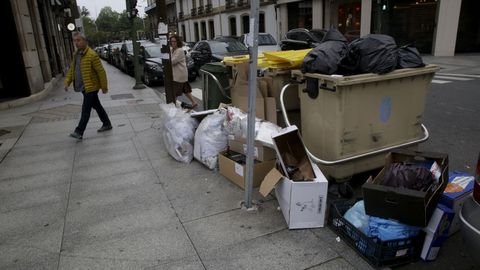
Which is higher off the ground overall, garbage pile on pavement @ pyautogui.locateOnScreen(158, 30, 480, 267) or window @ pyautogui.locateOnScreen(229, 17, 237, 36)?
window @ pyautogui.locateOnScreen(229, 17, 237, 36)

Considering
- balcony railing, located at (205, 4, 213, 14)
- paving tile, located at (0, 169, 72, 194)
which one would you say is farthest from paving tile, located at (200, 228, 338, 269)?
balcony railing, located at (205, 4, 213, 14)

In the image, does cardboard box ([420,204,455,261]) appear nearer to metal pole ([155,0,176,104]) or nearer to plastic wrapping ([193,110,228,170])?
plastic wrapping ([193,110,228,170])

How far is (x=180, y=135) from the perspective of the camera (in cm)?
505

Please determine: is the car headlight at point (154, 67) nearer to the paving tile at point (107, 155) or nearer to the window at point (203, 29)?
the paving tile at point (107, 155)

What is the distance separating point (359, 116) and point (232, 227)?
1621 mm

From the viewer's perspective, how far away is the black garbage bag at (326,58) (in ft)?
11.9

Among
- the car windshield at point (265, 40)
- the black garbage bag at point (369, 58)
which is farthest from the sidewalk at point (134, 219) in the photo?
the car windshield at point (265, 40)

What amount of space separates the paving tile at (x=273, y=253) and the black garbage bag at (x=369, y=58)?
166 cm

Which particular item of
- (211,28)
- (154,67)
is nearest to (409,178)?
(154,67)

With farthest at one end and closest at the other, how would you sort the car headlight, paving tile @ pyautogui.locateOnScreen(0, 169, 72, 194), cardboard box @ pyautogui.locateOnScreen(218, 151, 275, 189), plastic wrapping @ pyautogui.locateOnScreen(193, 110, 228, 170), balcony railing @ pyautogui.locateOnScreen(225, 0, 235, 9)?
balcony railing @ pyautogui.locateOnScreen(225, 0, 235, 9), the car headlight, plastic wrapping @ pyautogui.locateOnScreen(193, 110, 228, 170), paving tile @ pyautogui.locateOnScreen(0, 169, 72, 194), cardboard box @ pyautogui.locateOnScreen(218, 151, 275, 189)

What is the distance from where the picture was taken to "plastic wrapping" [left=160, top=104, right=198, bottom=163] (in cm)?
503

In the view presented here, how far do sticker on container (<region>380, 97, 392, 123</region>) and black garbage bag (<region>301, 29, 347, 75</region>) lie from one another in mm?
627

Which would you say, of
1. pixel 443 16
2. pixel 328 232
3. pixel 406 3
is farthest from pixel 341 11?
pixel 328 232

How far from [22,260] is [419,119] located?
4.09 metres
